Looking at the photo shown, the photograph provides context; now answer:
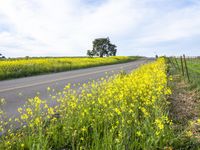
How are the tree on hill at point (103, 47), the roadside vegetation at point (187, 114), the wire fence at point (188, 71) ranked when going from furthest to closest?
the tree on hill at point (103, 47) < the wire fence at point (188, 71) < the roadside vegetation at point (187, 114)

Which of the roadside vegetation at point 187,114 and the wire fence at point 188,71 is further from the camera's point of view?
the wire fence at point 188,71

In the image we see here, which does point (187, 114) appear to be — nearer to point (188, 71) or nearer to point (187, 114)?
point (187, 114)

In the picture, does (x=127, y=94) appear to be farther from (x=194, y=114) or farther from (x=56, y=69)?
(x=56, y=69)

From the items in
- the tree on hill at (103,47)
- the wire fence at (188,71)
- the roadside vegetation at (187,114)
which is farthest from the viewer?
the tree on hill at (103,47)

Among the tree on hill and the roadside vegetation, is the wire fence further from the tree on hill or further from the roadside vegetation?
the tree on hill

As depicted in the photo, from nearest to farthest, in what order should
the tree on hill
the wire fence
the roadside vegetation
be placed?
the roadside vegetation, the wire fence, the tree on hill

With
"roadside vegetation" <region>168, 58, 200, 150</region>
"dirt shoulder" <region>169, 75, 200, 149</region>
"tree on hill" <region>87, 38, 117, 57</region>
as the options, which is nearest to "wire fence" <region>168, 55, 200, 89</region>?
"roadside vegetation" <region>168, 58, 200, 150</region>

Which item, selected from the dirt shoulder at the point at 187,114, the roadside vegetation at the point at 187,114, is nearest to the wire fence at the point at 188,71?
the roadside vegetation at the point at 187,114

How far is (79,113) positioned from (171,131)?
1688 millimetres

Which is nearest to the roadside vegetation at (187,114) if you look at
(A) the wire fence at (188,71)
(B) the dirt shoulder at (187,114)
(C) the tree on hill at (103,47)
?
(B) the dirt shoulder at (187,114)

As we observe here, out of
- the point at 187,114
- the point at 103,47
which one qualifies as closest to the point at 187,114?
the point at 187,114

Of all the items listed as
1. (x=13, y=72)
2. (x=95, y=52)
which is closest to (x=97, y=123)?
(x=13, y=72)

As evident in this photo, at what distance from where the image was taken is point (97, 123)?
21.0ft

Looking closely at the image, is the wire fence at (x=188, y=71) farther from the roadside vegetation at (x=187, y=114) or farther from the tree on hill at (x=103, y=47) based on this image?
the tree on hill at (x=103, y=47)
